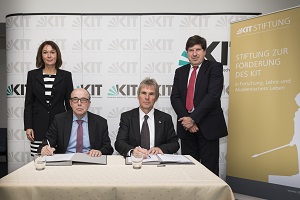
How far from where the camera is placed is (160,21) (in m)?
3.87

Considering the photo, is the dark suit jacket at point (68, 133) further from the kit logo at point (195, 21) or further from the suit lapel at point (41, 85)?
the kit logo at point (195, 21)

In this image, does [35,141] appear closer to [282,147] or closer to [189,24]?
[189,24]

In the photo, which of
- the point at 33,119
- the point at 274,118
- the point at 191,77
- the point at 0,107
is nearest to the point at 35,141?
the point at 33,119

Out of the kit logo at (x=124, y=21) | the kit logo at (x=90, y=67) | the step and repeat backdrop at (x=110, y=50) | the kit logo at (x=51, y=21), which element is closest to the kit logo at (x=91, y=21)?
the step and repeat backdrop at (x=110, y=50)

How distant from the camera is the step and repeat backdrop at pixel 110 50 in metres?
3.86

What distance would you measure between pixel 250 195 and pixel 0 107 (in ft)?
18.1

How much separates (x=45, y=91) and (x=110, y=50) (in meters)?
1.12

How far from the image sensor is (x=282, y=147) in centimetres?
322

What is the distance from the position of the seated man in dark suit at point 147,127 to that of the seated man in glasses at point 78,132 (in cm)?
17

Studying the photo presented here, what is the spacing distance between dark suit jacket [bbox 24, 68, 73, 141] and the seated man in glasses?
2.21 ft

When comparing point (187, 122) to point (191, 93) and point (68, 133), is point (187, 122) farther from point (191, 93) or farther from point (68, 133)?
point (68, 133)

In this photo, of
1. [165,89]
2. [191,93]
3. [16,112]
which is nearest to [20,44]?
[16,112]

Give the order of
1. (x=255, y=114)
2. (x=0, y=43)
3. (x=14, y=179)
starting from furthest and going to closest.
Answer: (x=0, y=43) < (x=255, y=114) < (x=14, y=179)

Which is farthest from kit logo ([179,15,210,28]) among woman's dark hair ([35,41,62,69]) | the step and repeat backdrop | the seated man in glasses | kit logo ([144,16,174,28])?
the seated man in glasses
